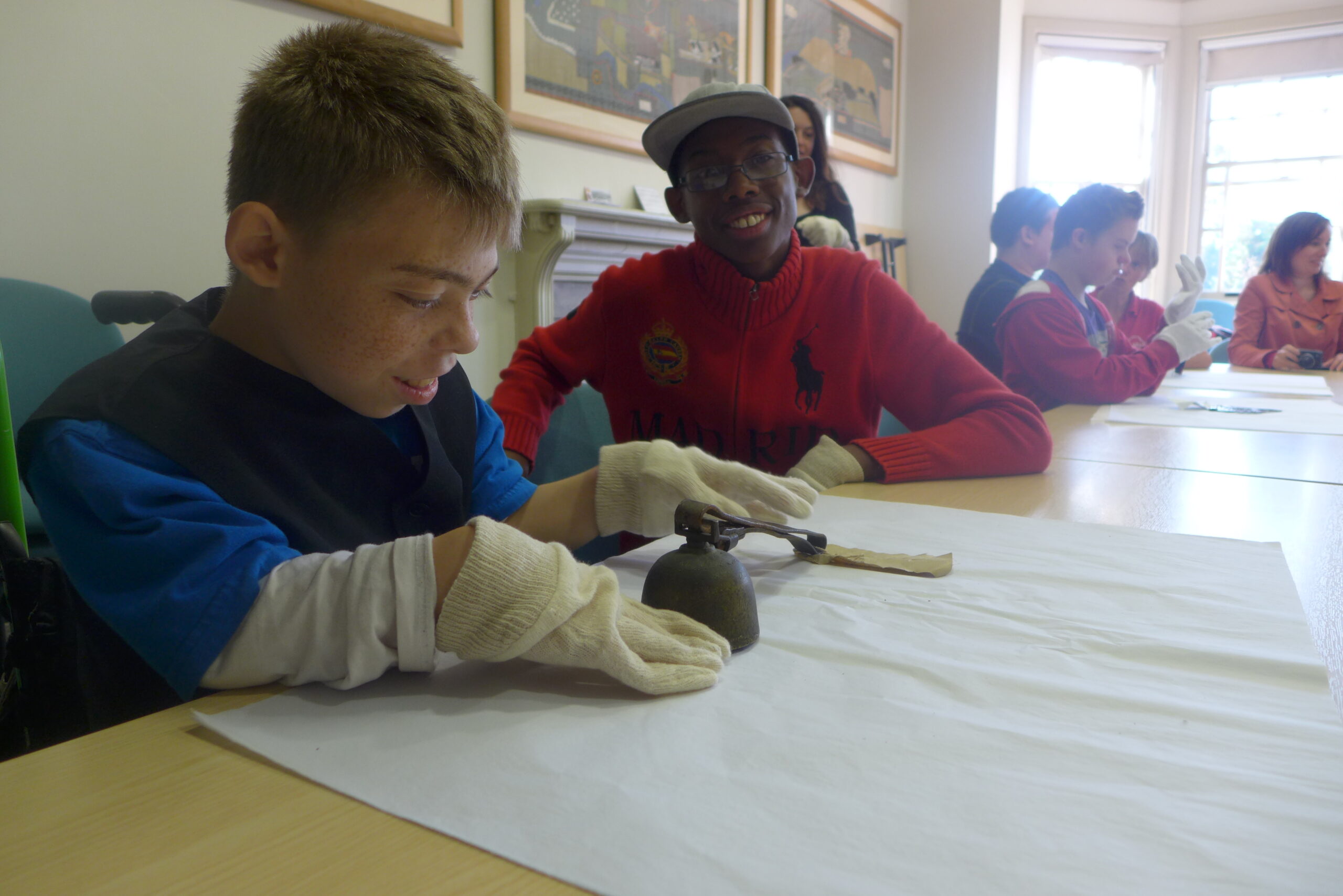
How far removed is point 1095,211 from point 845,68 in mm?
2552

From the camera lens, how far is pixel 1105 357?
6.91ft

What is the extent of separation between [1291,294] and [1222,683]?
12.8 feet

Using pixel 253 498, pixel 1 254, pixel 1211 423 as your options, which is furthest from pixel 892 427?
pixel 1 254

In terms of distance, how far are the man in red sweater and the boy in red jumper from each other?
2.81 ft

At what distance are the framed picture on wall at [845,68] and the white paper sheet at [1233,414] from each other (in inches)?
88.2

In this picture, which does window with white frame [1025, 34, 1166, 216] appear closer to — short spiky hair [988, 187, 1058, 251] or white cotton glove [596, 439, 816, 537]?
short spiky hair [988, 187, 1058, 251]

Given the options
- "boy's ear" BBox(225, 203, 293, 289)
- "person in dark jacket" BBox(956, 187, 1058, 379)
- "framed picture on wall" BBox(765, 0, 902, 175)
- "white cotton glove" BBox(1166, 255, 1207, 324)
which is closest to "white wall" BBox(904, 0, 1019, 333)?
"framed picture on wall" BBox(765, 0, 902, 175)

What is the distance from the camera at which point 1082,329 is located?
6.88 feet

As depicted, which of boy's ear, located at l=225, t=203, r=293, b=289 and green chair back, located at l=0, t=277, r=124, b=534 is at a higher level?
boy's ear, located at l=225, t=203, r=293, b=289

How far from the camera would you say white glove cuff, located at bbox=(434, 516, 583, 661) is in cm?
51

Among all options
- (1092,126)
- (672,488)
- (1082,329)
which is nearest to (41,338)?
(672,488)

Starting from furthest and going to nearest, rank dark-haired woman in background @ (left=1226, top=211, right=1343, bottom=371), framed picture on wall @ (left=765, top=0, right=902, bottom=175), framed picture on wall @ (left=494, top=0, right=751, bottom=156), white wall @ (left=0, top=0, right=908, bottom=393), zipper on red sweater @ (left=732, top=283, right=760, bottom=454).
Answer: framed picture on wall @ (left=765, top=0, right=902, bottom=175) → dark-haired woman in background @ (left=1226, top=211, right=1343, bottom=371) → framed picture on wall @ (left=494, top=0, right=751, bottom=156) → white wall @ (left=0, top=0, right=908, bottom=393) → zipper on red sweater @ (left=732, top=283, right=760, bottom=454)

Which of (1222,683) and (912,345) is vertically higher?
(912,345)

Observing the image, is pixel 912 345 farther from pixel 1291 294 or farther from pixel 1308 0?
pixel 1308 0
